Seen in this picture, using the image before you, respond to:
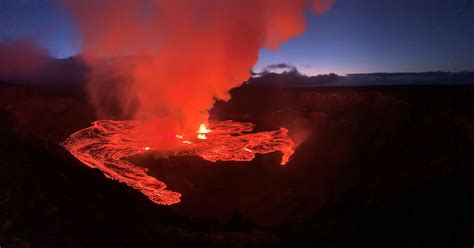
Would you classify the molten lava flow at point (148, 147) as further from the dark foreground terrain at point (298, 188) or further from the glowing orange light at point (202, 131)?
the dark foreground terrain at point (298, 188)

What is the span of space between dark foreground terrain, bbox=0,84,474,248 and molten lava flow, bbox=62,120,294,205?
1.18 metres

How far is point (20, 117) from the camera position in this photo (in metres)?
40.1

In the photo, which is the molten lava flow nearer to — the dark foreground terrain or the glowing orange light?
the glowing orange light

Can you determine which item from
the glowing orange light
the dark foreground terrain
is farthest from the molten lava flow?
the dark foreground terrain

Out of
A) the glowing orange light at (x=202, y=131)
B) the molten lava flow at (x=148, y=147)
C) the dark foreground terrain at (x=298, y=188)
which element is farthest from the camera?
the glowing orange light at (x=202, y=131)

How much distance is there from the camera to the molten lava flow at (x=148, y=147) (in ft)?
77.8

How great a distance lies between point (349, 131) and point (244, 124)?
13442 millimetres

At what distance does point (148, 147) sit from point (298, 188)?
527 inches

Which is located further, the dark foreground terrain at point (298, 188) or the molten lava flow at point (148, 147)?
the molten lava flow at point (148, 147)

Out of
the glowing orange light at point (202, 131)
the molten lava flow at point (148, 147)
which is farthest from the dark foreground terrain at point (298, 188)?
the glowing orange light at point (202, 131)

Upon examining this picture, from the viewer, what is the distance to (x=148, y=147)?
30484mm

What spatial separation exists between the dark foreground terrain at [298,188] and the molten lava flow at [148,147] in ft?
3.87

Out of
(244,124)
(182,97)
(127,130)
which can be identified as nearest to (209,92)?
(182,97)

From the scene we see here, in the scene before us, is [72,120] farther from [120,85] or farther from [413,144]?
[413,144]
